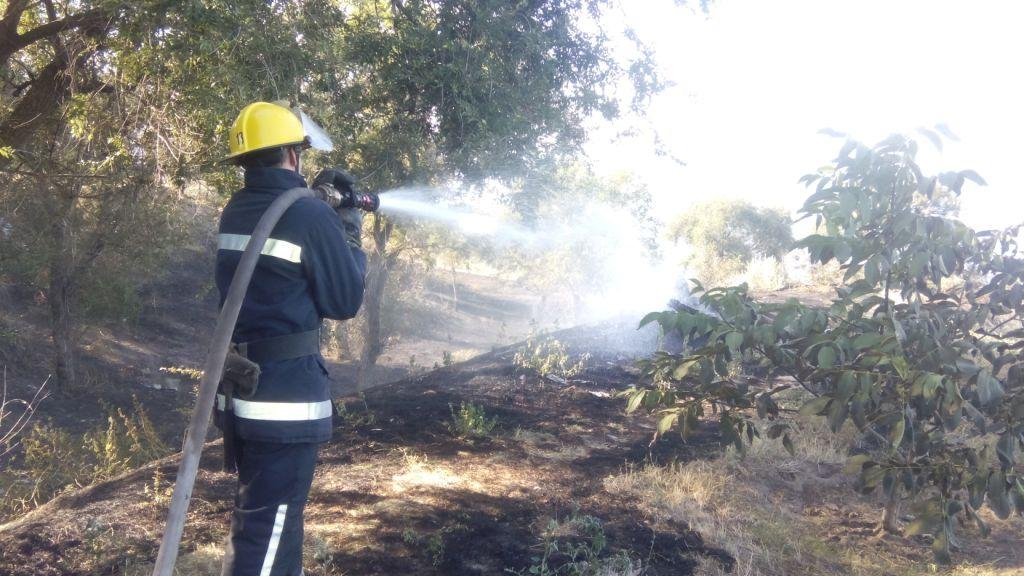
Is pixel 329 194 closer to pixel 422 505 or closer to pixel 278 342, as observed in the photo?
pixel 278 342

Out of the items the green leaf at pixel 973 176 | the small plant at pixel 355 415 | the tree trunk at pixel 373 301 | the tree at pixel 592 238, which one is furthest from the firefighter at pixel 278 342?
the tree at pixel 592 238

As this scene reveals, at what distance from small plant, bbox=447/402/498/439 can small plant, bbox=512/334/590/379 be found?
1.89m

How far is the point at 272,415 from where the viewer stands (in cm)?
277

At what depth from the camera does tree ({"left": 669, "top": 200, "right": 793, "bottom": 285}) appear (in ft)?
66.8

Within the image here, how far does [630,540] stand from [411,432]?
2.21 metres

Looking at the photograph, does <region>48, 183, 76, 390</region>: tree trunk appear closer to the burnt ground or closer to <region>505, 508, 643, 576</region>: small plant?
the burnt ground

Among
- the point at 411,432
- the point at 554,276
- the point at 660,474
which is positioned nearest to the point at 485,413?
the point at 411,432

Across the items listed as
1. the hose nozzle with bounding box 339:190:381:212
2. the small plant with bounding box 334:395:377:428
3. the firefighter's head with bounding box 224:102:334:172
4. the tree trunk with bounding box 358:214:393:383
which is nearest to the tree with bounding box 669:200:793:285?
the tree trunk with bounding box 358:214:393:383

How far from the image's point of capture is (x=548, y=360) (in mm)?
7883

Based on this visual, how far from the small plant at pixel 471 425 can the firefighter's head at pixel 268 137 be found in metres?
3.18

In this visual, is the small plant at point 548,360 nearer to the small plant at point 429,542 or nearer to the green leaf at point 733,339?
the small plant at point 429,542

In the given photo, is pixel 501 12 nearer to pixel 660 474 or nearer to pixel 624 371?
pixel 660 474

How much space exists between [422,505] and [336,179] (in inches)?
82.6

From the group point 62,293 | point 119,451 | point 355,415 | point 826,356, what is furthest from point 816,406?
point 62,293
